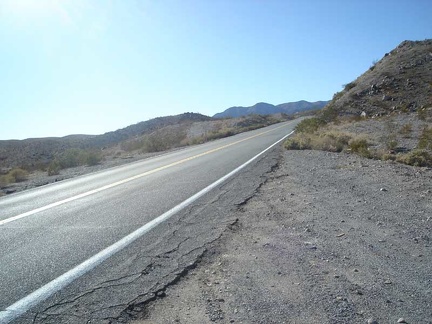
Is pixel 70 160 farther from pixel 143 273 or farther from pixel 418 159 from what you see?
pixel 143 273

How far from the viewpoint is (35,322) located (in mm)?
3062

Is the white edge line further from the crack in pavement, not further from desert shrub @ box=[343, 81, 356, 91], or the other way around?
desert shrub @ box=[343, 81, 356, 91]

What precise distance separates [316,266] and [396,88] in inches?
1577

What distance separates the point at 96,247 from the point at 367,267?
3337 mm

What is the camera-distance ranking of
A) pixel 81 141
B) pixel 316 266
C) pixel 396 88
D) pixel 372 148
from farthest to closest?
pixel 81 141, pixel 396 88, pixel 372 148, pixel 316 266

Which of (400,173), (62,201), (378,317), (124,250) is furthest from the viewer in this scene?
(400,173)

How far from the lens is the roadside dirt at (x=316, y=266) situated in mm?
3047

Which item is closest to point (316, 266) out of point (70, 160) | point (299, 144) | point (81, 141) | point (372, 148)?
point (372, 148)

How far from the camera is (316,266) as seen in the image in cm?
392

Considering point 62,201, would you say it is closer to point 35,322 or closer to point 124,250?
point 124,250

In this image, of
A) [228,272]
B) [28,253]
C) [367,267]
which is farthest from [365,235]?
[28,253]

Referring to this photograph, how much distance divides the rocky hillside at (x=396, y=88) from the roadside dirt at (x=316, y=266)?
2976cm

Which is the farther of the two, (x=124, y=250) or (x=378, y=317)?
(x=124, y=250)

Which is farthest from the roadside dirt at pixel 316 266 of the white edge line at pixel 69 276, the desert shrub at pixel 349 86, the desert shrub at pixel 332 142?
the desert shrub at pixel 349 86
